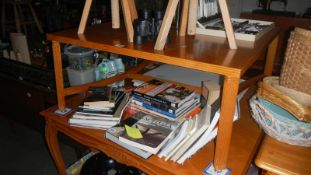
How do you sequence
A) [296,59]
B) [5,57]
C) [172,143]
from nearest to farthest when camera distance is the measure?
[296,59], [172,143], [5,57]

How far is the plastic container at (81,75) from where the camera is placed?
57.7 inches

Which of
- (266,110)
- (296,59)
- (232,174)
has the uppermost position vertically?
(296,59)

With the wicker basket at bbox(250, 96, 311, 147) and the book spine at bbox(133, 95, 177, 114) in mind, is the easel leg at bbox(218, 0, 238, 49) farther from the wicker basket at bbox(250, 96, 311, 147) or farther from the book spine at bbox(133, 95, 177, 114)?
the book spine at bbox(133, 95, 177, 114)

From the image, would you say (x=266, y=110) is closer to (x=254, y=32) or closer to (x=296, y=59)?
(x=296, y=59)

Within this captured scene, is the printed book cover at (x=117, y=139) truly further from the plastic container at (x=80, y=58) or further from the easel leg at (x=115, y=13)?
the plastic container at (x=80, y=58)

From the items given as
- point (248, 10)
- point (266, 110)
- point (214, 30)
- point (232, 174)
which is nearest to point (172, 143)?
point (232, 174)

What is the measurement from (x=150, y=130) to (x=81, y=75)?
727 mm

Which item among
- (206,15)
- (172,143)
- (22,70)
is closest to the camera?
(172,143)

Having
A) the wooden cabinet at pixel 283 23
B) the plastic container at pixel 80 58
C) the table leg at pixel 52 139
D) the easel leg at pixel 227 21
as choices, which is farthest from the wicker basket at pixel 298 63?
the wooden cabinet at pixel 283 23

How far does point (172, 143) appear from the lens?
85cm

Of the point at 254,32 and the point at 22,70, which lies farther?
the point at 22,70

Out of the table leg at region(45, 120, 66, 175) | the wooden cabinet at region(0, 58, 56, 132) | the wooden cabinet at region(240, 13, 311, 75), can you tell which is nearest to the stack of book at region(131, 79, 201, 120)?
the table leg at region(45, 120, 66, 175)

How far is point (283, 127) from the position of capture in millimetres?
751

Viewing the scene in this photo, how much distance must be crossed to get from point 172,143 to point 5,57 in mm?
1669
